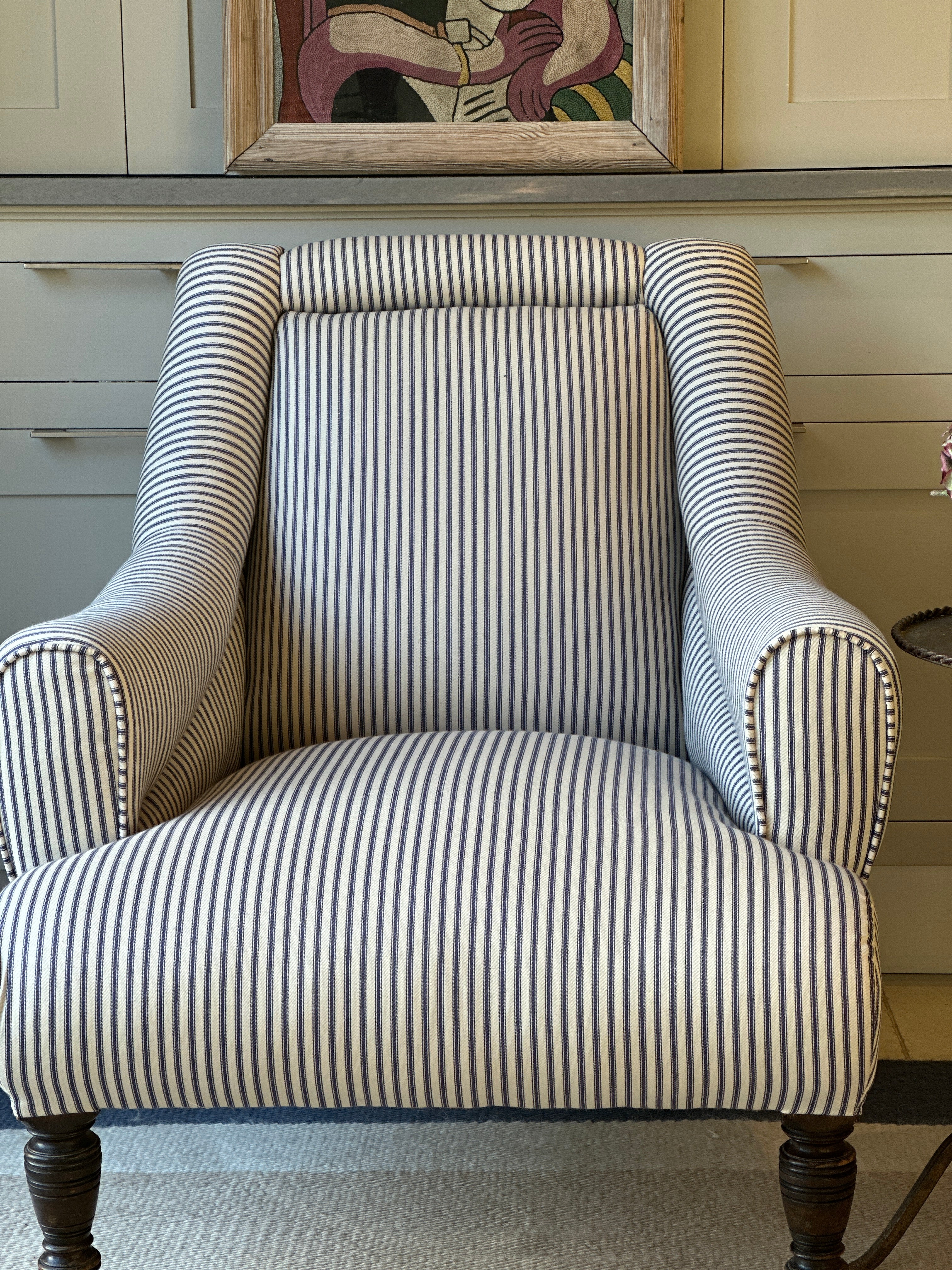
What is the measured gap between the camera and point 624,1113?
4.23ft

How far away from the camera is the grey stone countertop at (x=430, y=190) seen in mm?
1505

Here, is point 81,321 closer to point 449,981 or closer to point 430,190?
point 430,190

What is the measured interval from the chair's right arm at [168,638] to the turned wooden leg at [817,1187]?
55 cm

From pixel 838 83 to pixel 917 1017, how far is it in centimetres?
123

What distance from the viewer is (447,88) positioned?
151 cm

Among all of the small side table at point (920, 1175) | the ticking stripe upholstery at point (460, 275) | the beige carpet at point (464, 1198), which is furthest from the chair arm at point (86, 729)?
the small side table at point (920, 1175)

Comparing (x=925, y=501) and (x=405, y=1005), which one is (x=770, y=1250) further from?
(x=925, y=501)

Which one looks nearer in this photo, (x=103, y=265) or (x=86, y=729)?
(x=86, y=729)

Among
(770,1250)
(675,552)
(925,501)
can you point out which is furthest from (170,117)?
(770,1250)

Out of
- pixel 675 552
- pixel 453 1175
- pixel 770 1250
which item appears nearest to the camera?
pixel 770 1250

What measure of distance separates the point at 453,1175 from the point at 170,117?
1349 mm

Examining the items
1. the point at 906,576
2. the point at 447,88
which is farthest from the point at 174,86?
the point at 906,576

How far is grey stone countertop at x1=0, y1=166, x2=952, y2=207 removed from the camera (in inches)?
59.2

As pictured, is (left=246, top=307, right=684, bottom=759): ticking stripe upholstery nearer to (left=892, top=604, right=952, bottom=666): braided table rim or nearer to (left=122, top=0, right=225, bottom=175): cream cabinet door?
(left=892, top=604, right=952, bottom=666): braided table rim
